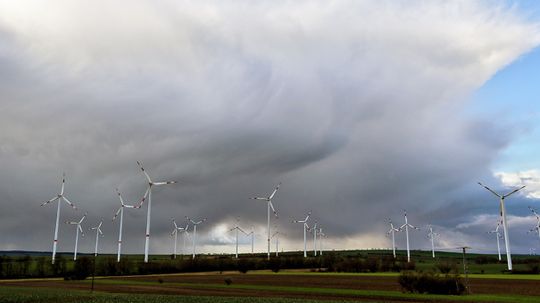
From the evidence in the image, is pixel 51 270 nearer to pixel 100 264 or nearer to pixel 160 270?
pixel 100 264

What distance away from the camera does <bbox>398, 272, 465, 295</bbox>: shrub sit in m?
84.4

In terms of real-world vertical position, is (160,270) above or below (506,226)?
below

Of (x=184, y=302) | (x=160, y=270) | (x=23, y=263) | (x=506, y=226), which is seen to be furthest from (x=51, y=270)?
(x=506, y=226)

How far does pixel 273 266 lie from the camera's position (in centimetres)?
19275

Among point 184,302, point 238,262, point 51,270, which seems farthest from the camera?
point 238,262

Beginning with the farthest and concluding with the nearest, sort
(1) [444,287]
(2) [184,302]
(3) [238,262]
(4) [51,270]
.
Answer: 1. (3) [238,262]
2. (4) [51,270]
3. (1) [444,287]
4. (2) [184,302]

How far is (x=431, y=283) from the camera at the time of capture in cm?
8594

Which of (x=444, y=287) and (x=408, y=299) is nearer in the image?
(x=408, y=299)

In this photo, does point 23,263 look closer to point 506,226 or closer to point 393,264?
point 393,264

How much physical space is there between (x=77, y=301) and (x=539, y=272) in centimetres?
14027

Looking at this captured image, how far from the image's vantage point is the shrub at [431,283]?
84.4 meters

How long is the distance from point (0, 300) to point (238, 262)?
137m

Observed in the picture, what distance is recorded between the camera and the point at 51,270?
181250 millimetres

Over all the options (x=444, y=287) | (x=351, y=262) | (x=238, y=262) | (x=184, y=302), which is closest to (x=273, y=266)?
(x=238, y=262)
